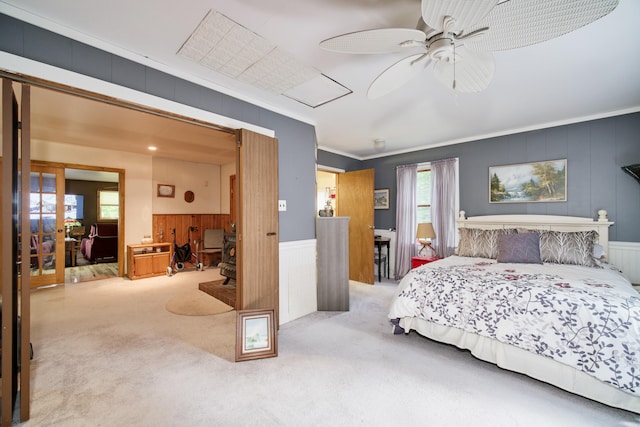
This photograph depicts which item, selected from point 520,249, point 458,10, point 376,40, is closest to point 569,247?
point 520,249

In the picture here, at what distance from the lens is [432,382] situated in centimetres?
203

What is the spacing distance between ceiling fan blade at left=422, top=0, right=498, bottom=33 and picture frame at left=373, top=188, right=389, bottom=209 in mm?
4319

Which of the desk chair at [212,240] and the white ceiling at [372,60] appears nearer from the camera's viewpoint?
the white ceiling at [372,60]

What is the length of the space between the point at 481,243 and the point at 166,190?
20.7ft

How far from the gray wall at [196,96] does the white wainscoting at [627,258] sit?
3.82m

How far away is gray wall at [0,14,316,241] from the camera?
171cm

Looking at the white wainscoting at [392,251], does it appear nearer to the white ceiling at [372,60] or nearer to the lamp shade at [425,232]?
the lamp shade at [425,232]

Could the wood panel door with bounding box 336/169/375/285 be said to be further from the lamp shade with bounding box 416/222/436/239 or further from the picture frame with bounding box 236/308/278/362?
the picture frame with bounding box 236/308/278/362

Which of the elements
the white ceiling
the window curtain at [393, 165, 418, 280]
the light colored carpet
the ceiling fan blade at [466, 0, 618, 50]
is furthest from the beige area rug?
the ceiling fan blade at [466, 0, 618, 50]

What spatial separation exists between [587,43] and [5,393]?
4559mm

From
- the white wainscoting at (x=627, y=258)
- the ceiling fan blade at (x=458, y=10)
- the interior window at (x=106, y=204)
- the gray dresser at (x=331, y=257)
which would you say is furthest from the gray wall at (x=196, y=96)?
the interior window at (x=106, y=204)

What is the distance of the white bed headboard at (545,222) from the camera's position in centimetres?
333

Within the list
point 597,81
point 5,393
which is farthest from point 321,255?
point 597,81

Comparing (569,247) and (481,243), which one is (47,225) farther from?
(569,247)
